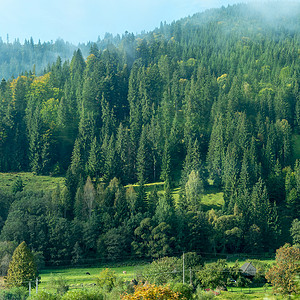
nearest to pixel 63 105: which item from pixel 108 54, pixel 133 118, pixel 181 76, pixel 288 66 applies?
pixel 133 118

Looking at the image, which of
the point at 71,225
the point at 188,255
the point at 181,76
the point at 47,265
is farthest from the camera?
the point at 181,76

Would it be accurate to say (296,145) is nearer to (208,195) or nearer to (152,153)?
(208,195)

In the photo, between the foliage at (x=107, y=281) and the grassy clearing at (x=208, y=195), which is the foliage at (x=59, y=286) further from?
the grassy clearing at (x=208, y=195)

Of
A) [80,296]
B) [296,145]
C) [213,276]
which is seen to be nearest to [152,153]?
[296,145]

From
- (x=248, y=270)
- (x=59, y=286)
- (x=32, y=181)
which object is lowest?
(x=248, y=270)

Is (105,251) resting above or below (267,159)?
below

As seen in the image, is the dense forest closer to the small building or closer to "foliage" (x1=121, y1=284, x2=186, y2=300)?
the small building

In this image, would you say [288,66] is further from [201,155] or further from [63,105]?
[63,105]

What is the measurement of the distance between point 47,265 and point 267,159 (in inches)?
2776

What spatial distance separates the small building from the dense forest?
18602 millimetres

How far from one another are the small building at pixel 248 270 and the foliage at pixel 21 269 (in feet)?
117

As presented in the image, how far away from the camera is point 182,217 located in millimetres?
91938

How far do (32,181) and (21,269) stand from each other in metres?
49.3

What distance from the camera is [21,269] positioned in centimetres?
6612
